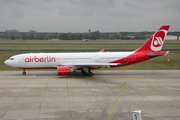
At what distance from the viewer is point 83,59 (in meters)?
29.9

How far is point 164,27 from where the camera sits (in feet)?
98.6

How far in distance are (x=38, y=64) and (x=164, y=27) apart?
19.8 meters

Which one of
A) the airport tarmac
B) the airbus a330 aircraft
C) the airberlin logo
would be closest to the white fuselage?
the airbus a330 aircraft

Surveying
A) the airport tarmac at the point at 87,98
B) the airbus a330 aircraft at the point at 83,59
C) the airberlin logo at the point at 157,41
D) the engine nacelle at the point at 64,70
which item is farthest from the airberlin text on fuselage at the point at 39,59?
the airberlin logo at the point at 157,41

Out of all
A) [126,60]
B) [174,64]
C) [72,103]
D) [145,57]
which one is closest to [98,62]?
[126,60]

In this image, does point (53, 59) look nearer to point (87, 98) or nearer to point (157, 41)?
point (87, 98)

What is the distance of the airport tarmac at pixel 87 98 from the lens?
14.6 meters

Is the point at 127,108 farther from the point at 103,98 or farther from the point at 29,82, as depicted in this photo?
the point at 29,82

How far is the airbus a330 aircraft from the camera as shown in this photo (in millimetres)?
29188

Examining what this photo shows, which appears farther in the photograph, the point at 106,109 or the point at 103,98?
the point at 103,98

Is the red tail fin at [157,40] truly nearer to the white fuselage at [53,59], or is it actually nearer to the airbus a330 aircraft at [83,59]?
the airbus a330 aircraft at [83,59]

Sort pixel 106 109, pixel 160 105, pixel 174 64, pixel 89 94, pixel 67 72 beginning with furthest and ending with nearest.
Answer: pixel 174 64 < pixel 67 72 < pixel 89 94 < pixel 160 105 < pixel 106 109

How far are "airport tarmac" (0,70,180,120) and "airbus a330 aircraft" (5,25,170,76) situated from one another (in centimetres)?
248

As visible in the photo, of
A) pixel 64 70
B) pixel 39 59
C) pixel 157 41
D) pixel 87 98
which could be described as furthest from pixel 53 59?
pixel 157 41
